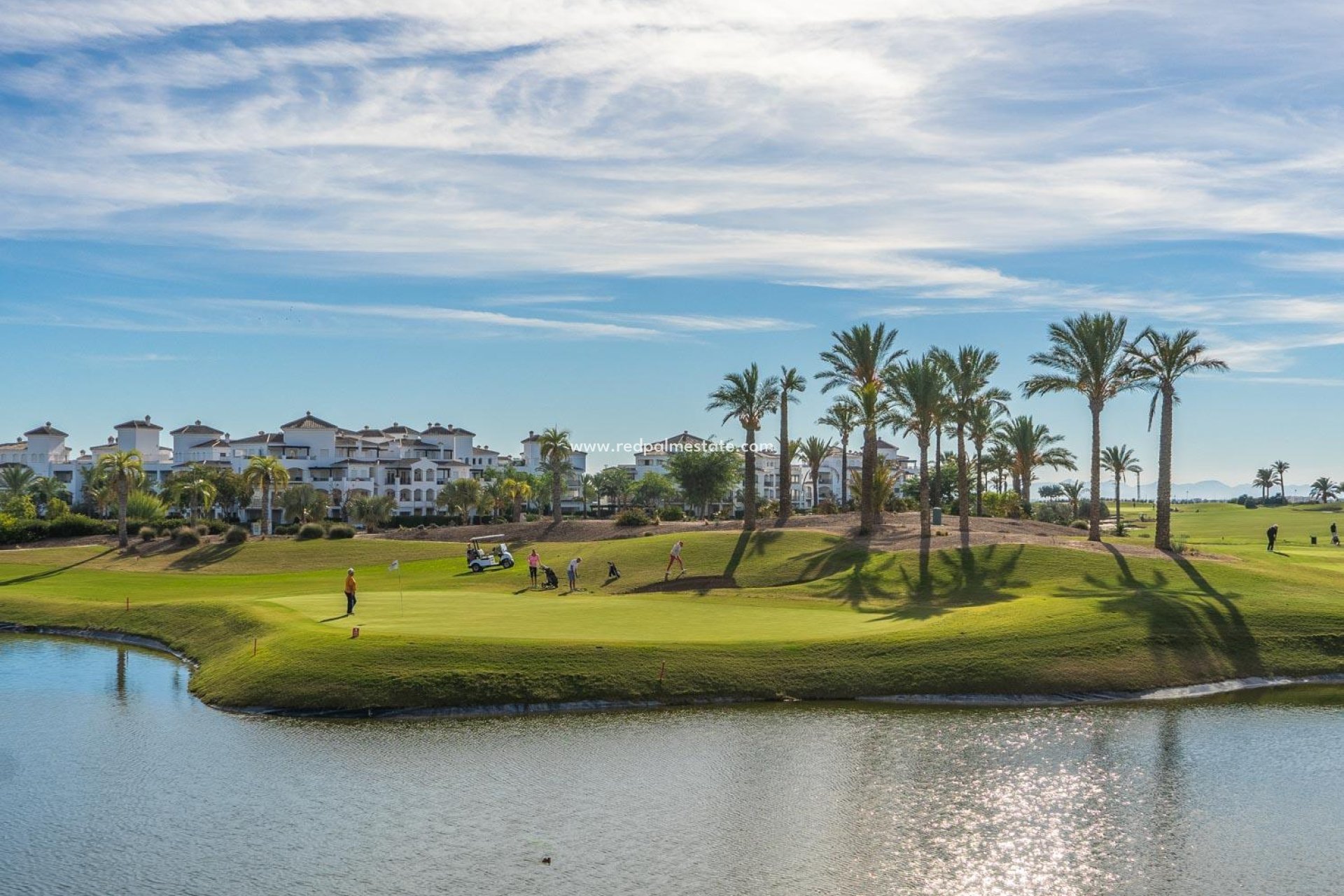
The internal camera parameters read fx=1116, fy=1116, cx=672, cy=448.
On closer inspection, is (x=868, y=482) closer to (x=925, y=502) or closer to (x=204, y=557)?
(x=925, y=502)

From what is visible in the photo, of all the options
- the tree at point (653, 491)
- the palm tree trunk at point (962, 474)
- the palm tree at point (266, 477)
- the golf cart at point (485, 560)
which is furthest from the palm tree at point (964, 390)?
the tree at point (653, 491)

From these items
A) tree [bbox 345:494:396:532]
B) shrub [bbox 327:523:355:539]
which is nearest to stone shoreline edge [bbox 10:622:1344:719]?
shrub [bbox 327:523:355:539]

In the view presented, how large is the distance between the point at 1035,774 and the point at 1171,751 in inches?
186

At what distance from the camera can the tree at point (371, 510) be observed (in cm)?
12356

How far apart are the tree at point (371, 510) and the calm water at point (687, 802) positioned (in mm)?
89274

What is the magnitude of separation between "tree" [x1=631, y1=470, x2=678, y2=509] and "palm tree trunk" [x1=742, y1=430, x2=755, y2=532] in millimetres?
88170

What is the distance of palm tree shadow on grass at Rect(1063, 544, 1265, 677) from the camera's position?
1524 inches

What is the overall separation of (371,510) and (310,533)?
26567mm

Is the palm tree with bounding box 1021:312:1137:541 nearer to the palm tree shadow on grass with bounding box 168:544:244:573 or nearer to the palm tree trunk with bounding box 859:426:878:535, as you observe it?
the palm tree trunk with bounding box 859:426:878:535

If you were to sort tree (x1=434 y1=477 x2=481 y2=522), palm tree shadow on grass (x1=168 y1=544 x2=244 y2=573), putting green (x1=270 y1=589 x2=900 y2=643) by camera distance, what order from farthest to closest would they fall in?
tree (x1=434 y1=477 x2=481 y2=522) → palm tree shadow on grass (x1=168 y1=544 x2=244 y2=573) → putting green (x1=270 y1=589 x2=900 y2=643)

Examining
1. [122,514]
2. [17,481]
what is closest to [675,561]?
[122,514]

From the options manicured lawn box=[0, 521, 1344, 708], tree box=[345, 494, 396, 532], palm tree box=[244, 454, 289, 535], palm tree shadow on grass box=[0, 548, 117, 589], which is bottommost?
palm tree shadow on grass box=[0, 548, 117, 589]

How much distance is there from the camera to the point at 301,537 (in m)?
96.6

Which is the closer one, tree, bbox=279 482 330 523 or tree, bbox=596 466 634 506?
tree, bbox=279 482 330 523
